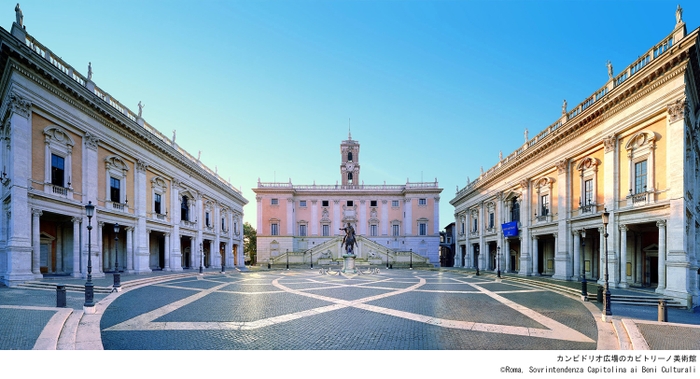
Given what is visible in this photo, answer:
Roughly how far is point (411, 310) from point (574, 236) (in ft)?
59.4

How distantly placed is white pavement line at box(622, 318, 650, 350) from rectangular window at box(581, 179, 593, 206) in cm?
1456

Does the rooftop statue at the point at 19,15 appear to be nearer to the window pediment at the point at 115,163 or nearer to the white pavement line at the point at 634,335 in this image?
the window pediment at the point at 115,163

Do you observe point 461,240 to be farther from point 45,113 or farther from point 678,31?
point 45,113

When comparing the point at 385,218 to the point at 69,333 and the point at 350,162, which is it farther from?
the point at 69,333

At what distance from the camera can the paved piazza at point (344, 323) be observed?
8.32 meters

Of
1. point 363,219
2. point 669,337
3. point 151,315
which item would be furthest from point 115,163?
point 363,219

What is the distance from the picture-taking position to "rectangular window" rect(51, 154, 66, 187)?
67.2 feet

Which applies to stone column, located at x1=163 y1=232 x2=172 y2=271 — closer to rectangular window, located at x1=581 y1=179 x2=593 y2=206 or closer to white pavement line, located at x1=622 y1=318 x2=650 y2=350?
white pavement line, located at x1=622 y1=318 x2=650 y2=350

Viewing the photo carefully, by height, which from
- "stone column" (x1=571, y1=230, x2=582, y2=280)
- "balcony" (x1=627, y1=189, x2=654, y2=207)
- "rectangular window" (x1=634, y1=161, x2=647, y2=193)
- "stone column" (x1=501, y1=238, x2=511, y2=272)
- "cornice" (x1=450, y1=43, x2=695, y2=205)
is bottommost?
"stone column" (x1=501, y1=238, x2=511, y2=272)

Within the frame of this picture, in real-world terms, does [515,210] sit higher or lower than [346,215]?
higher

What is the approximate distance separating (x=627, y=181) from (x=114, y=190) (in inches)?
1377

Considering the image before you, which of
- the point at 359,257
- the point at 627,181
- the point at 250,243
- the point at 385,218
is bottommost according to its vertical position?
the point at 250,243

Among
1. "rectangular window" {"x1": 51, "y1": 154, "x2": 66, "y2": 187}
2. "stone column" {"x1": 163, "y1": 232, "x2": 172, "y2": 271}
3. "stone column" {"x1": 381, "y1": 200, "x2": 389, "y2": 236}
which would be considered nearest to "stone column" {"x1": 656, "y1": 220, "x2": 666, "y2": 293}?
"rectangular window" {"x1": 51, "y1": 154, "x2": 66, "y2": 187}

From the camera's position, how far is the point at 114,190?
26.3 metres
